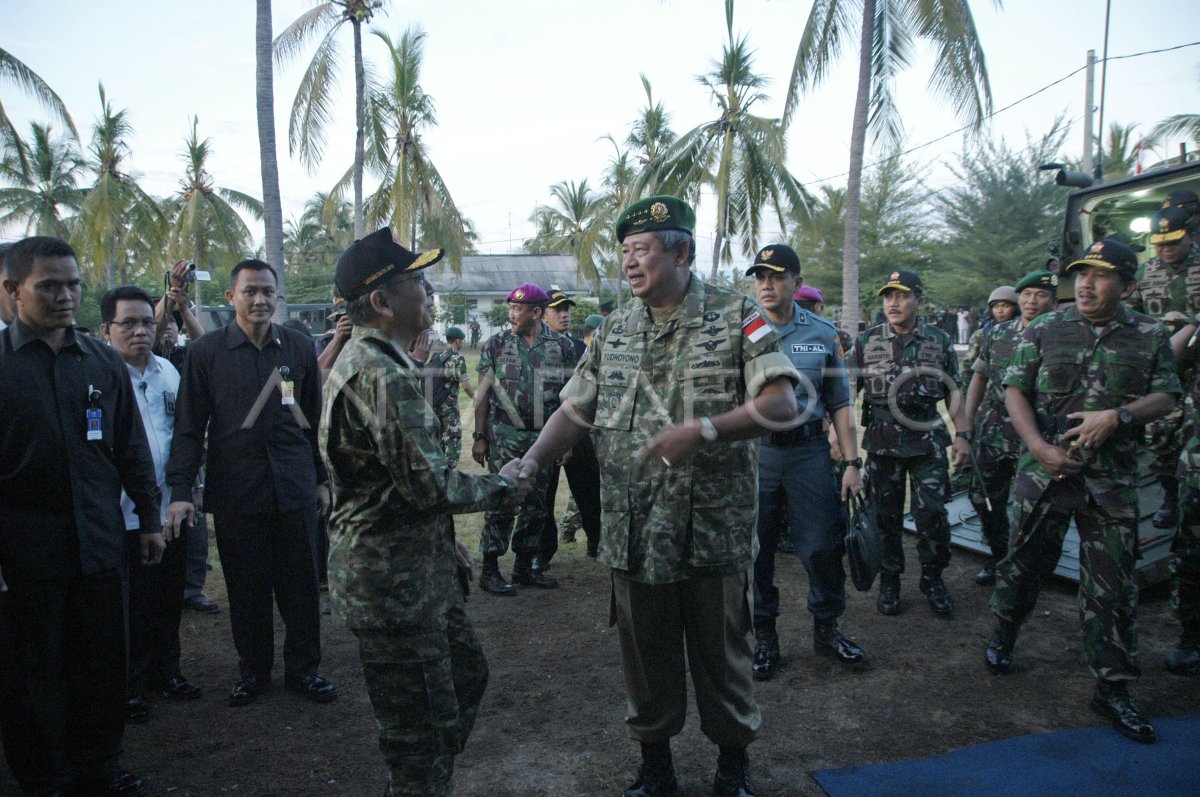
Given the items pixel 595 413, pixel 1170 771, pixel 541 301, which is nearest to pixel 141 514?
pixel 595 413

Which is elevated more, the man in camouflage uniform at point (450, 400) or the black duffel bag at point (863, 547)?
the man in camouflage uniform at point (450, 400)

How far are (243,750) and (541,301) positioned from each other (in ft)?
11.7

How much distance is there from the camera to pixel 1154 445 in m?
5.18

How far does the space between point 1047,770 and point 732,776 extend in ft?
4.13

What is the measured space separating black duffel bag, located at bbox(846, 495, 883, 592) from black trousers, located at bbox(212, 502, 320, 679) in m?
2.74

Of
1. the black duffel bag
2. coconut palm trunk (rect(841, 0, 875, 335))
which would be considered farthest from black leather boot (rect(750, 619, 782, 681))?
coconut palm trunk (rect(841, 0, 875, 335))

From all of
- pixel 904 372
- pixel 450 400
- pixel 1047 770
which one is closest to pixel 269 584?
pixel 450 400

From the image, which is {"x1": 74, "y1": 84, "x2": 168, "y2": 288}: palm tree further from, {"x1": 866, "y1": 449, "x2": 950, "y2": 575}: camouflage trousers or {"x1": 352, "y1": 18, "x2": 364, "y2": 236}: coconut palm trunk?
{"x1": 866, "y1": 449, "x2": 950, "y2": 575}: camouflage trousers

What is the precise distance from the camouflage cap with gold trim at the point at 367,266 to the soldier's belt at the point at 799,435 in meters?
2.23

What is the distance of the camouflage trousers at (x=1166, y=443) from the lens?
189 inches

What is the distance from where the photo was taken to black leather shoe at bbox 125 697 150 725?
11.4 feet

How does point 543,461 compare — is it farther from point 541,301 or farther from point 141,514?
point 541,301

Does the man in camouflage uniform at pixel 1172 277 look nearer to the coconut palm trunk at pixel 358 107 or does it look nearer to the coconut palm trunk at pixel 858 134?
the coconut palm trunk at pixel 858 134

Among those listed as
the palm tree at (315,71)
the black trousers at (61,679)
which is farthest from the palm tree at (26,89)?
the black trousers at (61,679)
